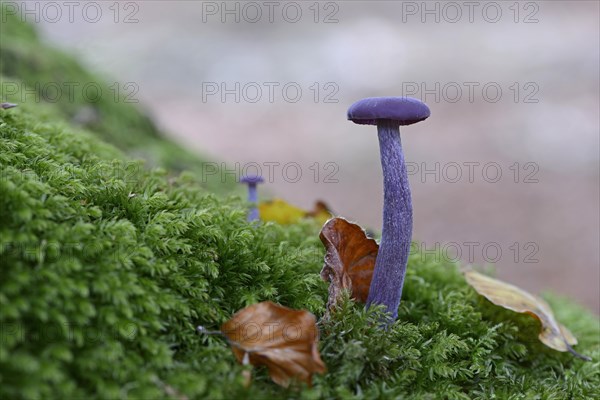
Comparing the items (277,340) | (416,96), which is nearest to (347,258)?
(277,340)

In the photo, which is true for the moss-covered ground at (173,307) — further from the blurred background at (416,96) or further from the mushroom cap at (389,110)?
the blurred background at (416,96)

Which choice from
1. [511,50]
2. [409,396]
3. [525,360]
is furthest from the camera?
[511,50]

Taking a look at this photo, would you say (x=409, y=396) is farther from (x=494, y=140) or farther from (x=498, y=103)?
(x=498, y=103)

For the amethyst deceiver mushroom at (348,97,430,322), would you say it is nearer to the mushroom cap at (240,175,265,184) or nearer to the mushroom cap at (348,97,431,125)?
the mushroom cap at (348,97,431,125)

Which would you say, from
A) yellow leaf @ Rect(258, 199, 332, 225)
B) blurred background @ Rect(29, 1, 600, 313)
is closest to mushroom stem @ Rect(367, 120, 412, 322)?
yellow leaf @ Rect(258, 199, 332, 225)

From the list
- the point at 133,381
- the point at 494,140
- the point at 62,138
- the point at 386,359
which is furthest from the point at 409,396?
the point at 494,140

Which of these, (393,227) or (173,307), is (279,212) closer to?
(393,227)
